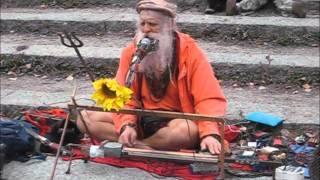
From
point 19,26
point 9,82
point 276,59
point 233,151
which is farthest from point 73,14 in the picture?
point 233,151

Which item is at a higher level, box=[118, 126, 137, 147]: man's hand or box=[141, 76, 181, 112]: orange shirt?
box=[141, 76, 181, 112]: orange shirt

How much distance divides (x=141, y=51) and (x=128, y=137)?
2.06ft

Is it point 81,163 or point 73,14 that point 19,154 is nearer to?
point 81,163

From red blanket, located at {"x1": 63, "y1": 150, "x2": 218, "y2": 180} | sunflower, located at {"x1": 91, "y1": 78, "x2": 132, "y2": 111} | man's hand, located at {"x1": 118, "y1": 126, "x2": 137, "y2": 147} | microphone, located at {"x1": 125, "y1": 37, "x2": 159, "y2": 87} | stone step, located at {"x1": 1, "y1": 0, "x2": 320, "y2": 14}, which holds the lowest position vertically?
red blanket, located at {"x1": 63, "y1": 150, "x2": 218, "y2": 180}

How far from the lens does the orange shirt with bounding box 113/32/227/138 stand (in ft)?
13.9

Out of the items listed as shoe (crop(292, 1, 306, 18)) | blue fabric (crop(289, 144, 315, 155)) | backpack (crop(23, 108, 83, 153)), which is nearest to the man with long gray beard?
backpack (crop(23, 108, 83, 153))

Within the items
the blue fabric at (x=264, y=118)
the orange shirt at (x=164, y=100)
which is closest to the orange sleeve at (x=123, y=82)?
the orange shirt at (x=164, y=100)

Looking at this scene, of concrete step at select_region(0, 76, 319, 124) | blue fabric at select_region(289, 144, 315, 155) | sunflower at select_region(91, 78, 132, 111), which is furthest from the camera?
concrete step at select_region(0, 76, 319, 124)

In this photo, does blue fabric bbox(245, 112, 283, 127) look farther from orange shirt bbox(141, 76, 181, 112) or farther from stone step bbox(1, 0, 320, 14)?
stone step bbox(1, 0, 320, 14)

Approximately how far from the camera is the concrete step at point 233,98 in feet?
17.6

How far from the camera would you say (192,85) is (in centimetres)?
434

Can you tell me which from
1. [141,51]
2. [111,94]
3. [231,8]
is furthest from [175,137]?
[231,8]

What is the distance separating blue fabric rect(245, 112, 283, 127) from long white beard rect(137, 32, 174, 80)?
1.09 meters

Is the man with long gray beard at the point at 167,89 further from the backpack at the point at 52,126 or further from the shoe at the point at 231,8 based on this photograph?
→ the shoe at the point at 231,8
